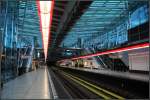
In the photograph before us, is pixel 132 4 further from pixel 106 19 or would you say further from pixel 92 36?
pixel 92 36

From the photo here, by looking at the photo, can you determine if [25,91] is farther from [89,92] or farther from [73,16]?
[89,92]

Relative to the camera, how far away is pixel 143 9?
2220 centimetres

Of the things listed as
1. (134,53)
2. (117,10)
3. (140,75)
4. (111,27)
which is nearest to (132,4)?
(117,10)

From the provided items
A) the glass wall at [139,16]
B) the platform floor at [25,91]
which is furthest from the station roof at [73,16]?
the platform floor at [25,91]

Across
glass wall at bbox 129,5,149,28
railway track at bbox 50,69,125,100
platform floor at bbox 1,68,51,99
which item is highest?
glass wall at bbox 129,5,149,28

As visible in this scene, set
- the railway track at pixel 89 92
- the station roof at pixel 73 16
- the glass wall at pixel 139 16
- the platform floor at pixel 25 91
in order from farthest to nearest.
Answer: the glass wall at pixel 139 16 → the railway track at pixel 89 92 → the station roof at pixel 73 16 → the platform floor at pixel 25 91

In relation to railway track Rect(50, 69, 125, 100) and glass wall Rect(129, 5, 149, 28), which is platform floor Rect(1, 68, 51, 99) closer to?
railway track Rect(50, 69, 125, 100)

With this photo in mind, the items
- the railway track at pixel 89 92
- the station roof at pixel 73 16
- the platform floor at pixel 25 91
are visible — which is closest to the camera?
the platform floor at pixel 25 91

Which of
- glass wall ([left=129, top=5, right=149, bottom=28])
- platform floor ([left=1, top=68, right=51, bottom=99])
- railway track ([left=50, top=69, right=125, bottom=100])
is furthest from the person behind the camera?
glass wall ([left=129, top=5, right=149, bottom=28])

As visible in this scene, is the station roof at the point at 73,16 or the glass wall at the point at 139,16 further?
the glass wall at the point at 139,16

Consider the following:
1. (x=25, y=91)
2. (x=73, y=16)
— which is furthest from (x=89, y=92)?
(x=73, y=16)

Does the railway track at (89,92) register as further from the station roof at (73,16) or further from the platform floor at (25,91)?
the station roof at (73,16)

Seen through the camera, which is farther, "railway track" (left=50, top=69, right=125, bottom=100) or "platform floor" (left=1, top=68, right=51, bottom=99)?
"railway track" (left=50, top=69, right=125, bottom=100)

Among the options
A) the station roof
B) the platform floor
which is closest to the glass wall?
the station roof
